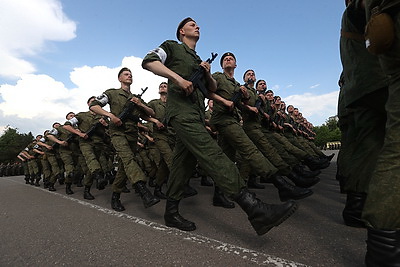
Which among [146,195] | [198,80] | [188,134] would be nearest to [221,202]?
[146,195]

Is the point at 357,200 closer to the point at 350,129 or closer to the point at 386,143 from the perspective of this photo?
the point at 350,129

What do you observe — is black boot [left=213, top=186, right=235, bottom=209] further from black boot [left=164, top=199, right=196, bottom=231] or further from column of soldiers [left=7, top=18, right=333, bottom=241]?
black boot [left=164, top=199, right=196, bottom=231]

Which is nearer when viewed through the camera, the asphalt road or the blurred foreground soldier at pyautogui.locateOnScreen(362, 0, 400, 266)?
the blurred foreground soldier at pyautogui.locateOnScreen(362, 0, 400, 266)

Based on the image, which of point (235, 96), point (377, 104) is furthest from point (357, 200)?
point (235, 96)

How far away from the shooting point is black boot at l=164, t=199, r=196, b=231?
245 cm

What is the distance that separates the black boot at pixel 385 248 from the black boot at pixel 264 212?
0.63m

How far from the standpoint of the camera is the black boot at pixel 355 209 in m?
2.23

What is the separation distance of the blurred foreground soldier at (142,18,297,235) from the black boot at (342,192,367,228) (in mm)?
820

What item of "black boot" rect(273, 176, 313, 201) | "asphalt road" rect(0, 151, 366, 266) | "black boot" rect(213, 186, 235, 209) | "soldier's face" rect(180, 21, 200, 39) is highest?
"soldier's face" rect(180, 21, 200, 39)

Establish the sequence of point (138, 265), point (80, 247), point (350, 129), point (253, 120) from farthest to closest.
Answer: point (253, 120) < point (350, 129) < point (80, 247) < point (138, 265)

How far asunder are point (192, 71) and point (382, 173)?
1911mm

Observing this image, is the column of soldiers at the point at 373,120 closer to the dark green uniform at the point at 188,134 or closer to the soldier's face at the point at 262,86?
the dark green uniform at the point at 188,134

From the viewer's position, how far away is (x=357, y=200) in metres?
2.25

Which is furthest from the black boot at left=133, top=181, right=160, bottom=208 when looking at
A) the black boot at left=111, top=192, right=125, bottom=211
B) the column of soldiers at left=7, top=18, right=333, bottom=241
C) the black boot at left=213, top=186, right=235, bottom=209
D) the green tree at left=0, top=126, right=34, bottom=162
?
the green tree at left=0, top=126, right=34, bottom=162
